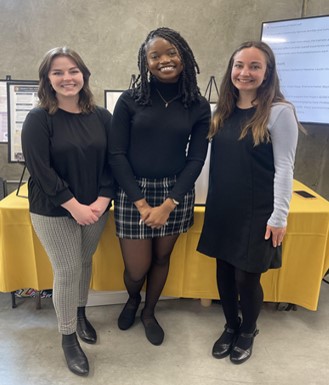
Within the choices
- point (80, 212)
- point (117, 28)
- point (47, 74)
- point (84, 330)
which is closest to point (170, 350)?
point (84, 330)

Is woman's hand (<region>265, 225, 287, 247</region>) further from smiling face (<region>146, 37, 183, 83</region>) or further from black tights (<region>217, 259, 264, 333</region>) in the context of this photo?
smiling face (<region>146, 37, 183, 83</region>)

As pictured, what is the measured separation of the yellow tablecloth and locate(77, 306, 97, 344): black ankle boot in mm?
214

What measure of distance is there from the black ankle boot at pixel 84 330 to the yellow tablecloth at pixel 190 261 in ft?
0.70

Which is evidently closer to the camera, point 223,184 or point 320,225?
point 223,184

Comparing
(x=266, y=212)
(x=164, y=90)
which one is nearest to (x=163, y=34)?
(x=164, y=90)

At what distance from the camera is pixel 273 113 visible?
4.05 feet

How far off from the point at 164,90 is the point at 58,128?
1.52 ft

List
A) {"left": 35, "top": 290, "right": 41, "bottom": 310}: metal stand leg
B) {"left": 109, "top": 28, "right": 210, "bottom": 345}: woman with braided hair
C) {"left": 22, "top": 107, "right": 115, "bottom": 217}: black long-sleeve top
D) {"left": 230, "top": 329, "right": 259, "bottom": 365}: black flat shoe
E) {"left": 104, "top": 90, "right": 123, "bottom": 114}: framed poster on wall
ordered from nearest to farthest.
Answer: {"left": 22, "top": 107, "right": 115, "bottom": 217}: black long-sleeve top < {"left": 109, "top": 28, "right": 210, "bottom": 345}: woman with braided hair < {"left": 230, "top": 329, "right": 259, "bottom": 365}: black flat shoe < {"left": 35, "top": 290, "right": 41, "bottom": 310}: metal stand leg < {"left": 104, "top": 90, "right": 123, "bottom": 114}: framed poster on wall

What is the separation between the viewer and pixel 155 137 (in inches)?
53.6

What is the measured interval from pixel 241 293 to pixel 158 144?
77cm

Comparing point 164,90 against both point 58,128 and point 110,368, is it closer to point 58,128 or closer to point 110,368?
point 58,128

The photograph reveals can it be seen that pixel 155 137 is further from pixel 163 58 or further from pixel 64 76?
pixel 64 76

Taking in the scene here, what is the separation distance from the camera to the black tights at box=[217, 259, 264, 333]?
1.45m

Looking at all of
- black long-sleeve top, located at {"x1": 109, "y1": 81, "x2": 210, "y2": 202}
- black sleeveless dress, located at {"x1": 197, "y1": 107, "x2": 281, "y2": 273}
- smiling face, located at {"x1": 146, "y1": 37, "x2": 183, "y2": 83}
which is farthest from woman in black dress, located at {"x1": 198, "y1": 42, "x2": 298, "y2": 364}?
smiling face, located at {"x1": 146, "y1": 37, "x2": 183, "y2": 83}
